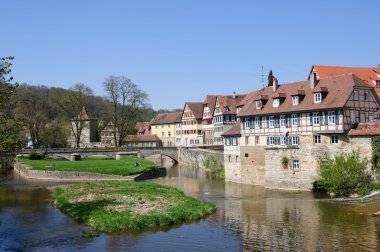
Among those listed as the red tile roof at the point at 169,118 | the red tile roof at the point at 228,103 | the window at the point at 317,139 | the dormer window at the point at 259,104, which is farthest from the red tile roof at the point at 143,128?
the window at the point at 317,139

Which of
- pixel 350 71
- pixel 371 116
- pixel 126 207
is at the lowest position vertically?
pixel 126 207

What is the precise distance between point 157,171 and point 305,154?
27.0 m

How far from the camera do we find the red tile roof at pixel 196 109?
3383 inches

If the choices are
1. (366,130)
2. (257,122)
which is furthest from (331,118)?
(257,122)

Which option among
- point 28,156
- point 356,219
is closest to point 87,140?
point 28,156

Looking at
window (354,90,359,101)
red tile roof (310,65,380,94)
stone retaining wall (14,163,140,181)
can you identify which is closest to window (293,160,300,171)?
window (354,90,359,101)

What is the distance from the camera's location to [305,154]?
126ft

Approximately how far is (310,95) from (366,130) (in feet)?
A: 22.7

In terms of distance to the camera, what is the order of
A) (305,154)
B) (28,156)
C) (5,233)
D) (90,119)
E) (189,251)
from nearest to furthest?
(189,251)
(5,233)
(305,154)
(28,156)
(90,119)

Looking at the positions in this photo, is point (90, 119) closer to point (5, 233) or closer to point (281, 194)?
point (281, 194)

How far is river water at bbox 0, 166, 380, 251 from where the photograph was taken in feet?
→ 72.4

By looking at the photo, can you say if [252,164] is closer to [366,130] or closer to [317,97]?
[317,97]

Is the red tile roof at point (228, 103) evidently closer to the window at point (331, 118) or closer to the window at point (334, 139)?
the window at point (331, 118)

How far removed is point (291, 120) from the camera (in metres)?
40.1
